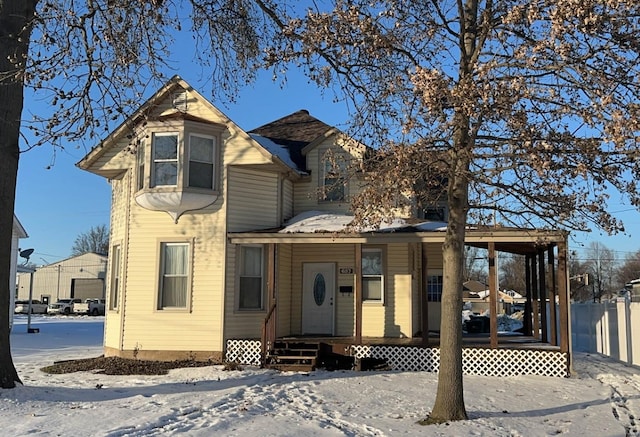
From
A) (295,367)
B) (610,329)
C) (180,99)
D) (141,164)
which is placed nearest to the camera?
(295,367)

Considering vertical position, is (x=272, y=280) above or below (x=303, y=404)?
above

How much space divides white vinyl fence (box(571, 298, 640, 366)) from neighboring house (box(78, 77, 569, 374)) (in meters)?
2.21

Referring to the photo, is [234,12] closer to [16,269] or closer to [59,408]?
[59,408]

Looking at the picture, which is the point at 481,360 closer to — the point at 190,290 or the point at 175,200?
the point at 190,290

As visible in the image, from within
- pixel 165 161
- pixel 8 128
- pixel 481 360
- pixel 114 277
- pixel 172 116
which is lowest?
pixel 481 360

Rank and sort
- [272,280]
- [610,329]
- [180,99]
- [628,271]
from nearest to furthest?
1. [272,280]
2. [180,99]
3. [610,329]
4. [628,271]

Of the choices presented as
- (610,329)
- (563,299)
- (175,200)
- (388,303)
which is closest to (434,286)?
(388,303)

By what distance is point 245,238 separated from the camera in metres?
14.1

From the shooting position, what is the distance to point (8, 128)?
8930mm

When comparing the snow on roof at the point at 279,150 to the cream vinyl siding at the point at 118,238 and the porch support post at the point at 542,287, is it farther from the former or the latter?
the porch support post at the point at 542,287

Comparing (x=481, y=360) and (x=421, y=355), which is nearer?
(x=481, y=360)

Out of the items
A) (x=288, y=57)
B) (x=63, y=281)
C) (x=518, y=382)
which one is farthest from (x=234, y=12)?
(x=63, y=281)

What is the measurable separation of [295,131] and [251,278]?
20.3 ft

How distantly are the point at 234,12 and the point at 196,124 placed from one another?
3790 mm
